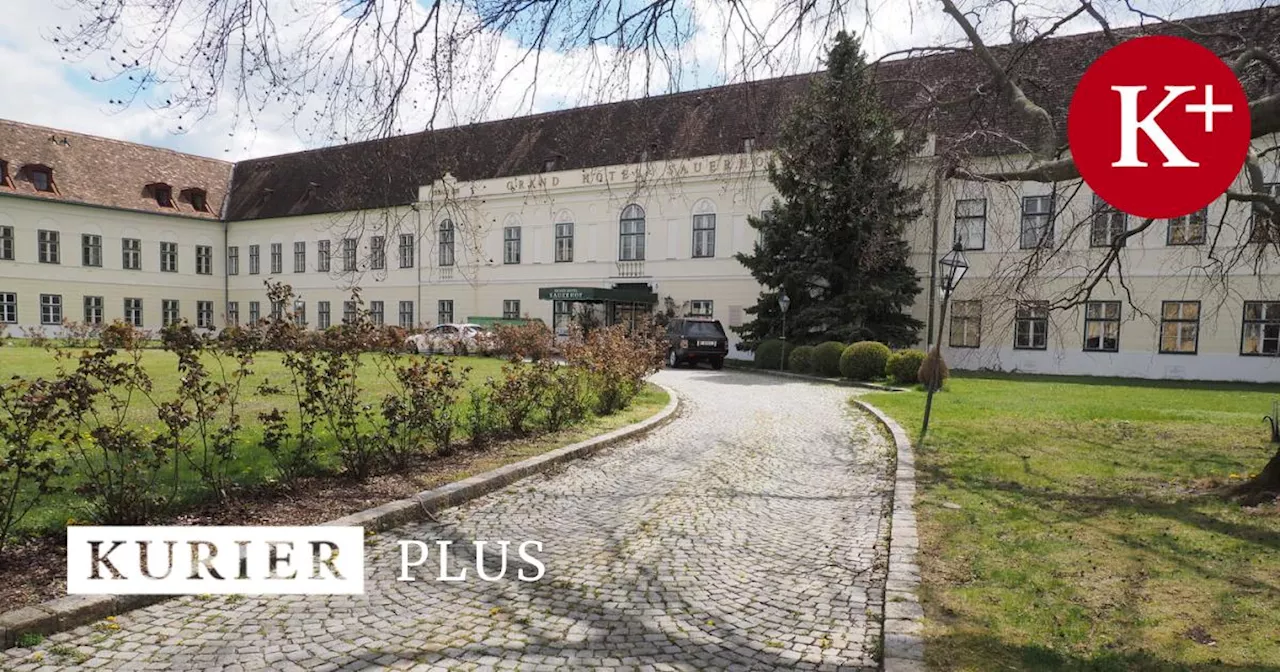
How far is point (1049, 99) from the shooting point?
32.1 ft

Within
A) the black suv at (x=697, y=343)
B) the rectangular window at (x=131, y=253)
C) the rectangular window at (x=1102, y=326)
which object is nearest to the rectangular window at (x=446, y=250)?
the black suv at (x=697, y=343)

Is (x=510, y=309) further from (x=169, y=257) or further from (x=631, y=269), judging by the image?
(x=169, y=257)

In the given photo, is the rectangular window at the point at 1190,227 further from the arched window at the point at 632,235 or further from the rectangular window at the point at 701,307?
the arched window at the point at 632,235

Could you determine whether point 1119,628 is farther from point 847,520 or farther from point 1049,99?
point 1049,99

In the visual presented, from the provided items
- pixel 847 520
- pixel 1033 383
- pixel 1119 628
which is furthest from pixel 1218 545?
pixel 1033 383

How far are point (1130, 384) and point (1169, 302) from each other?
541 centimetres

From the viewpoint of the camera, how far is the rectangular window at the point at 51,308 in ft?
131

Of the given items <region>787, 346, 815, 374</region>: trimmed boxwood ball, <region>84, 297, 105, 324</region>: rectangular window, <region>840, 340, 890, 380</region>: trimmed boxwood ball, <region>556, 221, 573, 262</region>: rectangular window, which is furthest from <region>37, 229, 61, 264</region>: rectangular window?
<region>840, 340, 890, 380</region>: trimmed boxwood ball

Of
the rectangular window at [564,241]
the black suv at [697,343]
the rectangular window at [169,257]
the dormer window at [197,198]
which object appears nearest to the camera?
the black suv at [697,343]

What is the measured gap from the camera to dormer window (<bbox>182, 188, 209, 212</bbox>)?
150 ft

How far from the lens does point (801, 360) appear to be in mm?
24344

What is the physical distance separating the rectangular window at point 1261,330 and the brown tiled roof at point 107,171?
49.2 m

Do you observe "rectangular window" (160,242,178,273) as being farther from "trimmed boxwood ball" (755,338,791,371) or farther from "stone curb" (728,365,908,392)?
"trimmed boxwood ball" (755,338,791,371)

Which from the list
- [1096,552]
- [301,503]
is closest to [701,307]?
[301,503]
